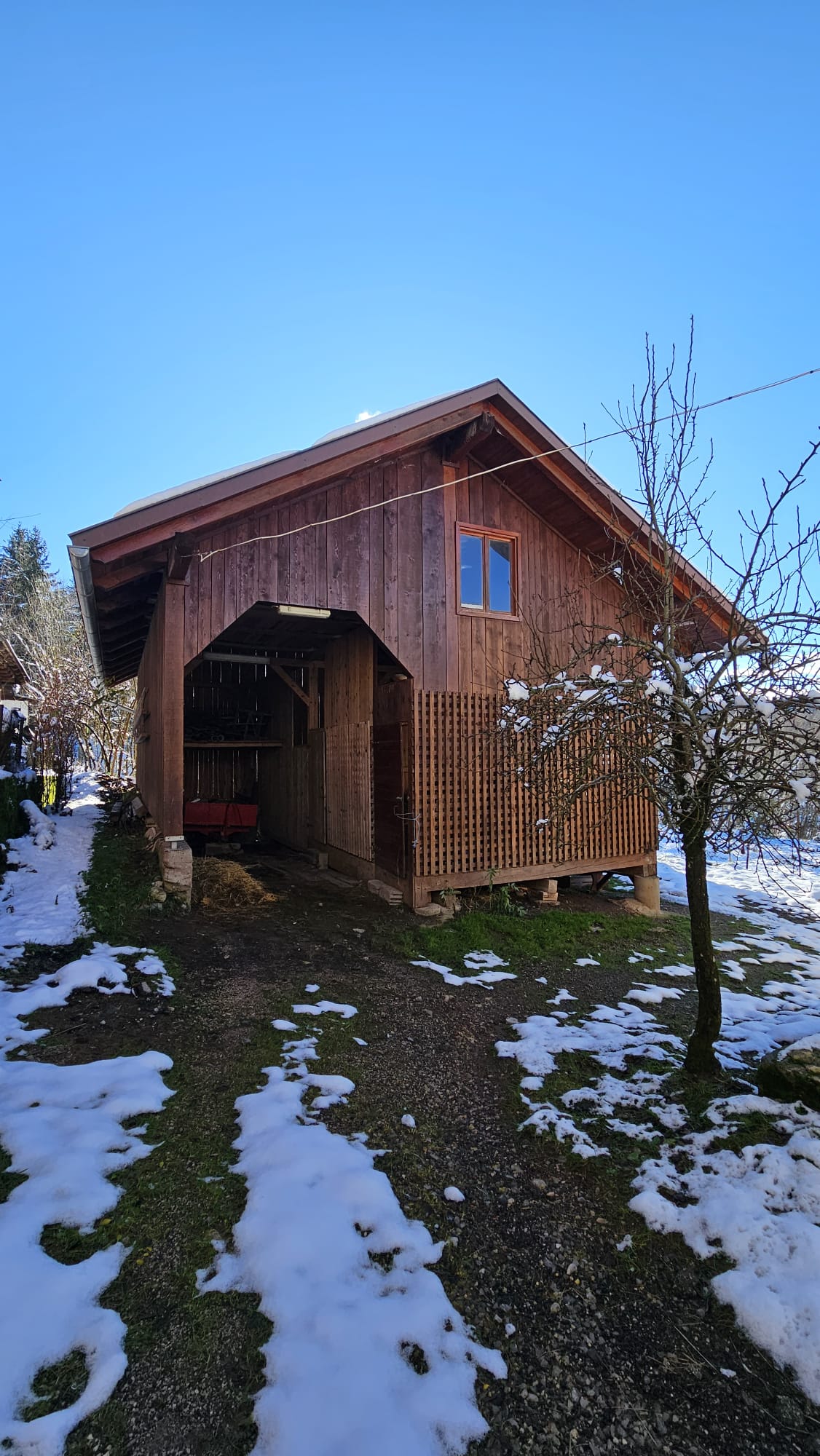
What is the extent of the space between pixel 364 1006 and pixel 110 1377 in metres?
3.24

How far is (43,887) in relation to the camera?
749 cm

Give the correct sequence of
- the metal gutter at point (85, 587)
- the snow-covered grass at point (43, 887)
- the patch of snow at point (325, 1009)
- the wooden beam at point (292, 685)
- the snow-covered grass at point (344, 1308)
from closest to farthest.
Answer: the snow-covered grass at point (344, 1308), the patch of snow at point (325, 1009), the snow-covered grass at point (43, 887), the metal gutter at point (85, 587), the wooden beam at point (292, 685)

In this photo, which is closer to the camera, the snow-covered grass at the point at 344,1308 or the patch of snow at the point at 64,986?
the snow-covered grass at the point at 344,1308

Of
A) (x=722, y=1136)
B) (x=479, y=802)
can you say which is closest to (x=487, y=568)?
(x=479, y=802)

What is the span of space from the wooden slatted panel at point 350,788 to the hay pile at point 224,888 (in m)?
1.75

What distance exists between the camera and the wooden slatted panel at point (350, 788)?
973 centimetres

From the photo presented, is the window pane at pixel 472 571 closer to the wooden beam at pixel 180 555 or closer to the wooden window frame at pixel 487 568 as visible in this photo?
the wooden window frame at pixel 487 568

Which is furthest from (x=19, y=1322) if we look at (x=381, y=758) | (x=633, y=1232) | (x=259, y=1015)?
(x=381, y=758)

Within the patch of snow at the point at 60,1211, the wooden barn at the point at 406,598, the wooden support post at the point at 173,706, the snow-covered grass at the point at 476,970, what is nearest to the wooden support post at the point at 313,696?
the wooden barn at the point at 406,598

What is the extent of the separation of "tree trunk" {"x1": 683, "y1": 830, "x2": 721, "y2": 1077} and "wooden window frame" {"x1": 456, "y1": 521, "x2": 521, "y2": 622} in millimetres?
5287

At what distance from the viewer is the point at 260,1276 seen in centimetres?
238

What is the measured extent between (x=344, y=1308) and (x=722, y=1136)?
206cm

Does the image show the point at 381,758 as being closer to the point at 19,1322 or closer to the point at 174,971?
the point at 174,971

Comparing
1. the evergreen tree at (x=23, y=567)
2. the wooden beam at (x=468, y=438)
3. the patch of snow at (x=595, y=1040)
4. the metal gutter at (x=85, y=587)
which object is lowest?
the patch of snow at (x=595, y=1040)
